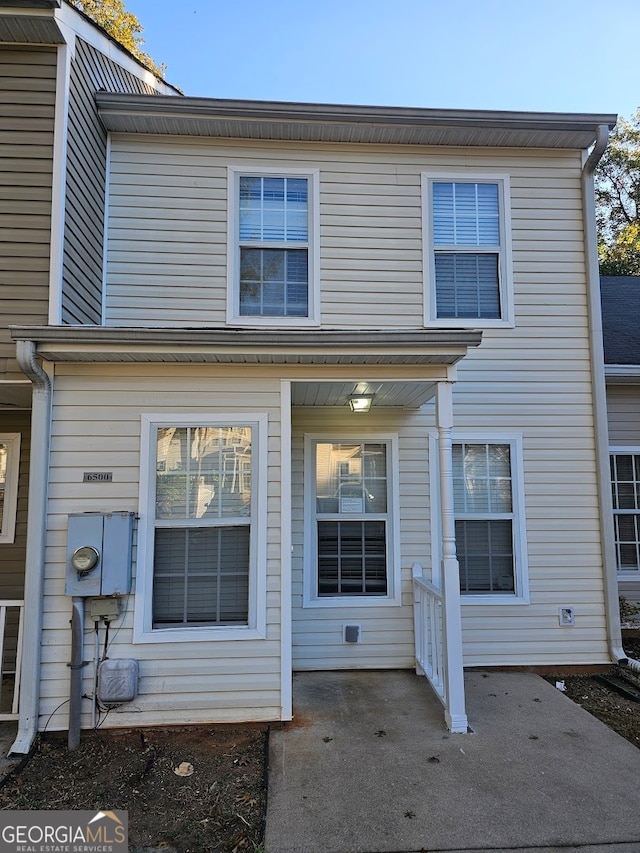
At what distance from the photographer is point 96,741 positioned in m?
3.35

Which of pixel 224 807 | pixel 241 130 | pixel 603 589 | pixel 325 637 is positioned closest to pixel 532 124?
pixel 241 130

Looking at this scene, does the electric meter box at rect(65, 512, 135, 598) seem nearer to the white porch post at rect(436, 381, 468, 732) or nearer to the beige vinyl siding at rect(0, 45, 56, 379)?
the beige vinyl siding at rect(0, 45, 56, 379)

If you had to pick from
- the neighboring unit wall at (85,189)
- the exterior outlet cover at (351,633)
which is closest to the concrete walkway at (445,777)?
the exterior outlet cover at (351,633)

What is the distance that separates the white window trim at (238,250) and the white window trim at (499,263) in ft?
3.53

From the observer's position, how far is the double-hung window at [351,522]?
4.72m

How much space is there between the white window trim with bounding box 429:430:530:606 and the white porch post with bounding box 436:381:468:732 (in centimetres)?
97

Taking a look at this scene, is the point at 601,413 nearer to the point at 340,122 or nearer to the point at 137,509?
the point at 340,122

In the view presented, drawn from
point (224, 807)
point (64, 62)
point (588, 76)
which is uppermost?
point (588, 76)

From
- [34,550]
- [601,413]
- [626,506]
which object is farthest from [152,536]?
[626,506]

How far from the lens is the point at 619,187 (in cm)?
1730

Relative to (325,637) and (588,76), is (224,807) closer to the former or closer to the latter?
(325,637)

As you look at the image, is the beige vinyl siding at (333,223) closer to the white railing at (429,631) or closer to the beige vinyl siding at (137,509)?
the beige vinyl siding at (137,509)

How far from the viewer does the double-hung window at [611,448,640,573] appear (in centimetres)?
579

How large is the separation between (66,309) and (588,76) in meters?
8.55
